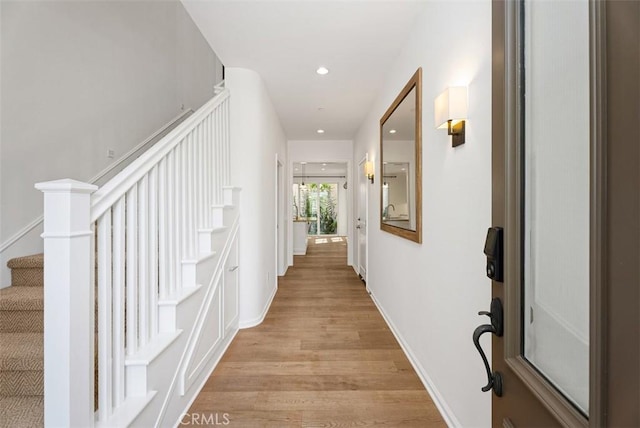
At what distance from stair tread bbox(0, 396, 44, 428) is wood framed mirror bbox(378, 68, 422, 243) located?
2.23m

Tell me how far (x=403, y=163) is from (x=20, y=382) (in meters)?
2.72

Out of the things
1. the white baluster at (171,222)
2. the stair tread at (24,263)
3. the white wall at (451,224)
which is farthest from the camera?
the stair tread at (24,263)

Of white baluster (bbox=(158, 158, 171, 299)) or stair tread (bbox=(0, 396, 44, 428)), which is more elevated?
white baluster (bbox=(158, 158, 171, 299))

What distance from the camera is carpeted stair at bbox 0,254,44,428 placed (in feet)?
4.19

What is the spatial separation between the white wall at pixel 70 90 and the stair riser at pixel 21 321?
1.33ft

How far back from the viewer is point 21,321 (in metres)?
1.60

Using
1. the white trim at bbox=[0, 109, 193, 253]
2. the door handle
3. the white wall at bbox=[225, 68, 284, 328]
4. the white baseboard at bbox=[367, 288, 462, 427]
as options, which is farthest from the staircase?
the white baseboard at bbox=[367, 288, 462, 427]

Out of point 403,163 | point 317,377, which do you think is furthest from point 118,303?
point 403,163

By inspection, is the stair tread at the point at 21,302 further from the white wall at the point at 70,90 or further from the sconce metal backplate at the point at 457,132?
the sconce metal backplate at the point at 457,132

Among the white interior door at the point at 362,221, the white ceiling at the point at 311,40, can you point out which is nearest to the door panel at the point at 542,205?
the white ceiling at the point at 311,40

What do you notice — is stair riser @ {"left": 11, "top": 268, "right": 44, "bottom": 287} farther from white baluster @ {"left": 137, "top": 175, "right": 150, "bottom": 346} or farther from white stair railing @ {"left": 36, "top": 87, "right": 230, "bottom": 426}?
white baluster @ {"left": 137, "top": 175, "right": 150, "bottom": 346}

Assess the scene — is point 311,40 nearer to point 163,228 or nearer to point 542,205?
point 163,228

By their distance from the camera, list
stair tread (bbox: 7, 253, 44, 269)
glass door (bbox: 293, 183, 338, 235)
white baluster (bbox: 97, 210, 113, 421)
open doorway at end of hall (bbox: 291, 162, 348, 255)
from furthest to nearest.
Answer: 1. glass door (bbox: 293, 183, 338, 235)
2. open doorway at end of hall (bbox: 291, 162, 348, 255)
3. stair tread (bbox: 7, 253, 44, 269)
4. white baluster (bbox: 97, 210, 113, 421)

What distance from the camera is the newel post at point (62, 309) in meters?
1.00
